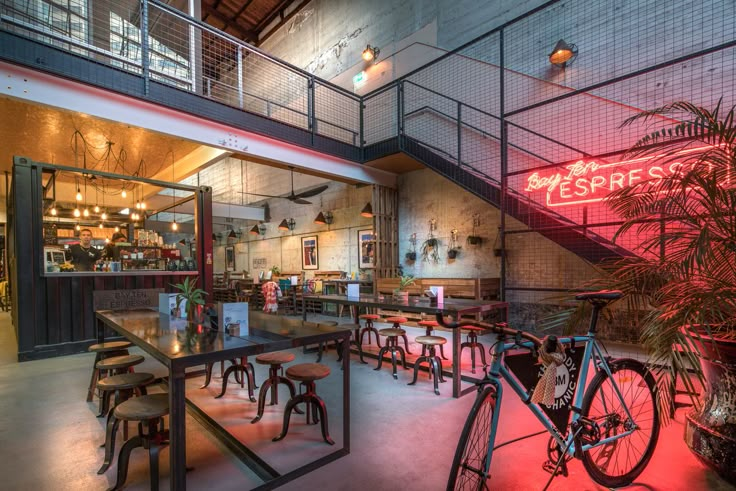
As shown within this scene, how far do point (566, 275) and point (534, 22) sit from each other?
4.56 m

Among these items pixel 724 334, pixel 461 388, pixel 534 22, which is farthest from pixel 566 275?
pixel 534 22

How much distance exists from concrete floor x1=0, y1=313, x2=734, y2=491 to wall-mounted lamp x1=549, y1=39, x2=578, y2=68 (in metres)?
5.51

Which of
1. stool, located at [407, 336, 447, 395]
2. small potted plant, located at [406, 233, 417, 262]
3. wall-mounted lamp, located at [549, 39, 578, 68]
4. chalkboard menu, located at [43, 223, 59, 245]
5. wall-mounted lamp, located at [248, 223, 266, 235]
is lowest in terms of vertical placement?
stool, located at [407, 336, 447, 395]

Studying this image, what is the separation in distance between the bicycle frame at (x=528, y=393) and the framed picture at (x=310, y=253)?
9.22 meters

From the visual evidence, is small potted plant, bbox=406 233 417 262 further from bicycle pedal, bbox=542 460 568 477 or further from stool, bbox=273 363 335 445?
bicycle pedal, bbox=542 460 568 477

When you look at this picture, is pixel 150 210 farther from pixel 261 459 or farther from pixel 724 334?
pixel 724 334

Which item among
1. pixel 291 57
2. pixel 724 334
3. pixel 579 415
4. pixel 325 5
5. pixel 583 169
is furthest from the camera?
pixel 291 57

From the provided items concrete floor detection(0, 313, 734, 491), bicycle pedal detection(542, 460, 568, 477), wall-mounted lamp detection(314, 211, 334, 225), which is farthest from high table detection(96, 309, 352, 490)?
wall-mounted lamp detection(314, 211, 334, 225)

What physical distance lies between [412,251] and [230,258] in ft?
30.5

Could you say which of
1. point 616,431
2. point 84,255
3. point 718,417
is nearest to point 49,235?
point 84,255

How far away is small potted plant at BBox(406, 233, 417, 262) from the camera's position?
325 inches

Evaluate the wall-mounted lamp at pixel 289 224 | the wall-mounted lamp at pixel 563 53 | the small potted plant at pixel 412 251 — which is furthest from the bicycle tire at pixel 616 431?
the wall-mounted lamp at pixel 289 224

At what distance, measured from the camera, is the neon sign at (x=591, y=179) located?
181 inches

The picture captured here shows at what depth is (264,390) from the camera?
109 inches
